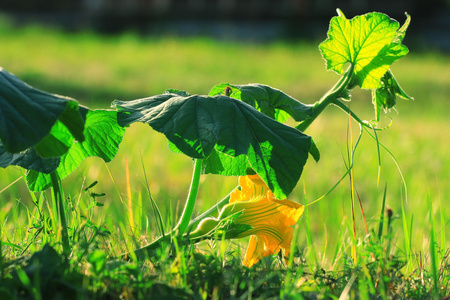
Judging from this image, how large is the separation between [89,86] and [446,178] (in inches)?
173

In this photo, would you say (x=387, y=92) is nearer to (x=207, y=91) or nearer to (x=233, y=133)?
(x=233, y=133)

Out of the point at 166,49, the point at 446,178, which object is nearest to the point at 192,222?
the point at 446,178

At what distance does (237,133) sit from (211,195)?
6.78 ft

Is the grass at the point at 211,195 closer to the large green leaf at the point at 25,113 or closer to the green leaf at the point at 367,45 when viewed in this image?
the large green leaf at the point at 25,113

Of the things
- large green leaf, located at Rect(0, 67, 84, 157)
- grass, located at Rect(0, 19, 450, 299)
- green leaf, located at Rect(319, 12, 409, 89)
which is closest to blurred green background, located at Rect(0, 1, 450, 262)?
grass, located at Rect(0, 19, 450, 299)

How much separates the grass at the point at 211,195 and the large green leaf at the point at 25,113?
175mm

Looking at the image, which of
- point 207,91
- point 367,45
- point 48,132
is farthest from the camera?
point 207,91

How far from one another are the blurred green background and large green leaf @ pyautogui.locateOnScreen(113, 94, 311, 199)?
7.4 inches

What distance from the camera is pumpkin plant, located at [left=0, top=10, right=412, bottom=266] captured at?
1.02 meters

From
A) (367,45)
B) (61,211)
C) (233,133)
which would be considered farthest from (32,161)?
(367,45)

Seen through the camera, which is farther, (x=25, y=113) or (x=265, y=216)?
(x=265, y=216)

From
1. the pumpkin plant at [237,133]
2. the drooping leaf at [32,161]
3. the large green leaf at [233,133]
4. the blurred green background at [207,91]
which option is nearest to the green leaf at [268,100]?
the pumpkin plant at [237,133]

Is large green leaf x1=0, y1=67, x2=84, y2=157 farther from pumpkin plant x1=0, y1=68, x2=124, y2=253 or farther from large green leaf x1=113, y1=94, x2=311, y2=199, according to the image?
large green leaf x1=113, y1=94, x2=311, y2=199

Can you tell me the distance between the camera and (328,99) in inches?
48.2
